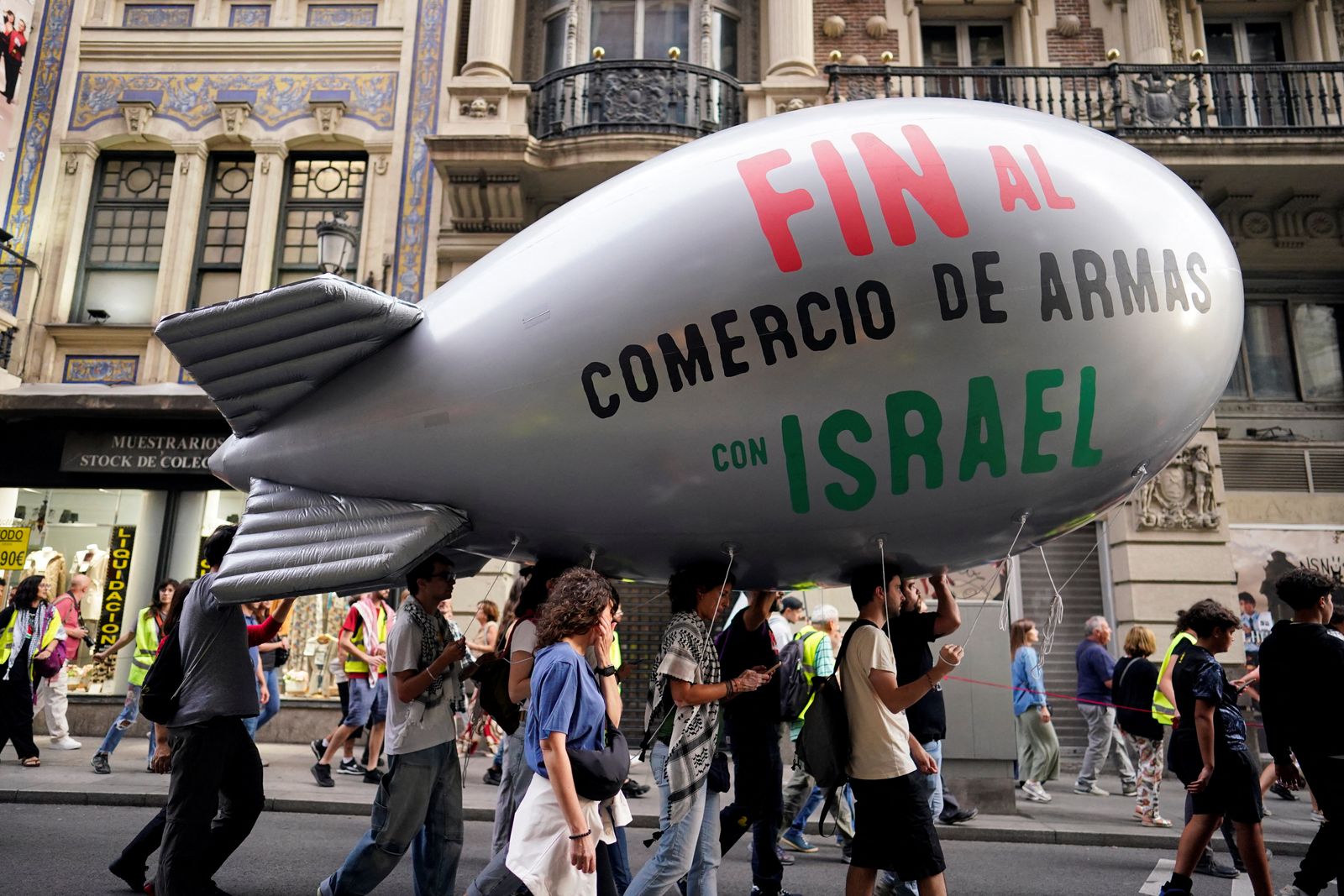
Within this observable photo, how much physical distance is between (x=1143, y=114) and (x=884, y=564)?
11392 millimetres

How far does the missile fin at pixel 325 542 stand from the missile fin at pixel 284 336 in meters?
0.48

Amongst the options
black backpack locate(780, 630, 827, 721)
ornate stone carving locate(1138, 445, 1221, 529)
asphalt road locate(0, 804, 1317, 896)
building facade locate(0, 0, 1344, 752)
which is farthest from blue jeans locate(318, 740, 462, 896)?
ornate stone carving locate(1138, 445, 1221, 529)

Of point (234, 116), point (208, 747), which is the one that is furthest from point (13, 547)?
point (208, 747)

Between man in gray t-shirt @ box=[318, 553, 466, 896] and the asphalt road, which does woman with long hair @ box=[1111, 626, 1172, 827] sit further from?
man in gray t-shirt @ box=[318, 553, 466, 896]

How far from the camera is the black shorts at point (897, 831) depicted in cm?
405

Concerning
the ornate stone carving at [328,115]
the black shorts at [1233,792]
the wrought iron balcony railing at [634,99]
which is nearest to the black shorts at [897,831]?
the black shorts at [1233,792]

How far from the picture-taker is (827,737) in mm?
4281

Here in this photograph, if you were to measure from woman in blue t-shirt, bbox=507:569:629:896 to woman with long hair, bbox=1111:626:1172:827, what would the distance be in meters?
6.25

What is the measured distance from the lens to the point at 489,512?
388 cm

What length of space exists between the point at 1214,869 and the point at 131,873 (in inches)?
259

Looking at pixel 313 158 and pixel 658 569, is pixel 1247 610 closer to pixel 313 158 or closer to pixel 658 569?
pixel 658 569

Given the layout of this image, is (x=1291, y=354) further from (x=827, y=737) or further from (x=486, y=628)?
(x=827, y=737)

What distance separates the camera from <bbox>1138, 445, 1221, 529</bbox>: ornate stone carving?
39.1 feet

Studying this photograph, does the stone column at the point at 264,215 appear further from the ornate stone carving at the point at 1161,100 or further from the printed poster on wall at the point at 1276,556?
the printed poster on wall at the point at 1276,556
